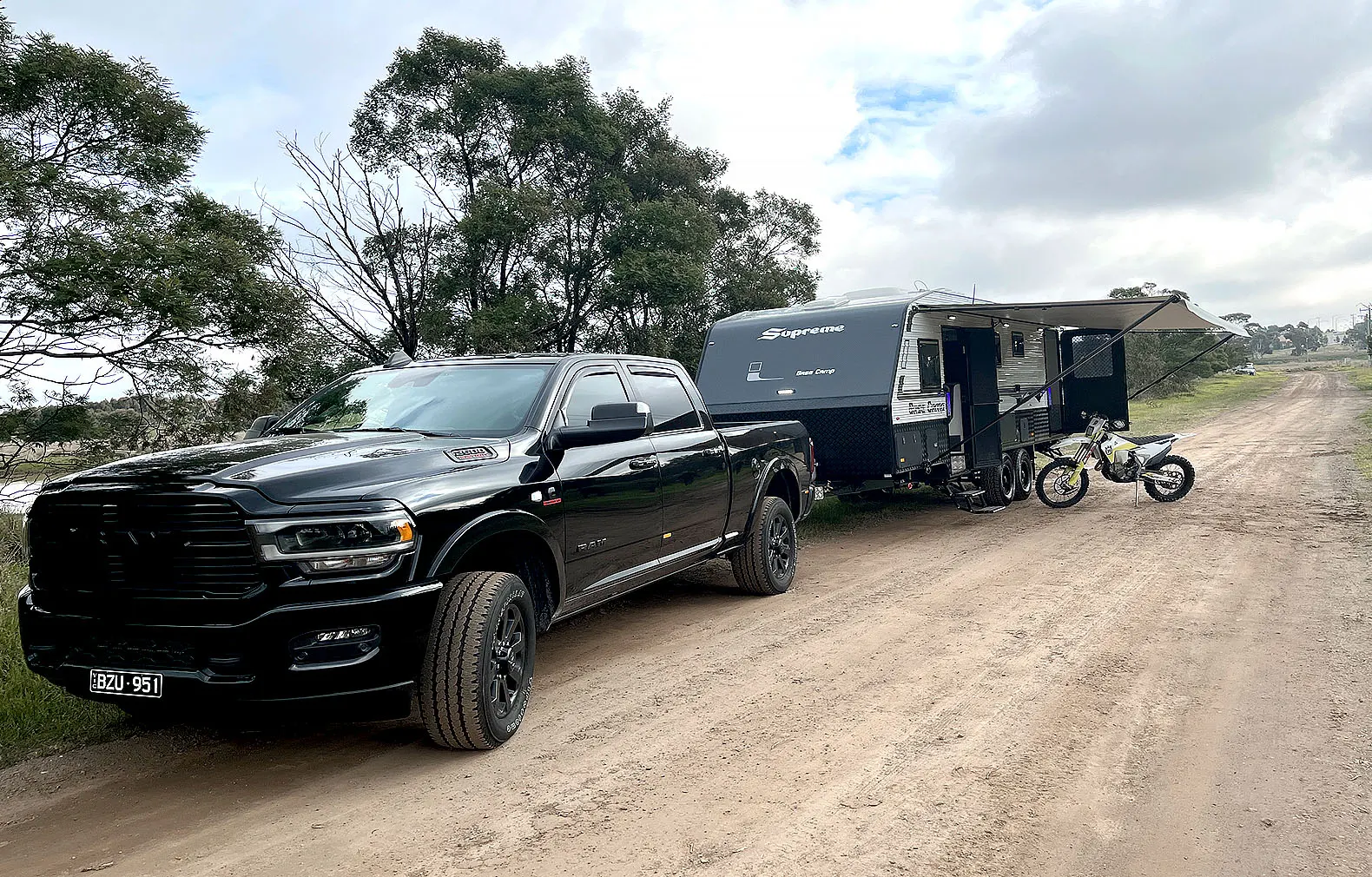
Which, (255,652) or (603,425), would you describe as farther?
(603,425)

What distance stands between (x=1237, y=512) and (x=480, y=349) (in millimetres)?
14655

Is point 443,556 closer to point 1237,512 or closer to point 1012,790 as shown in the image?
point 1012,790

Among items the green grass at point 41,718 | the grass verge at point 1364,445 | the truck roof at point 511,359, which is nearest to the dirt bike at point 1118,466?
the grass verge at point 1364,445

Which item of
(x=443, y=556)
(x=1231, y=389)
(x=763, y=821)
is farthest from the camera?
(x=1231, y=389)

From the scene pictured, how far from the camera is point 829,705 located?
503cm

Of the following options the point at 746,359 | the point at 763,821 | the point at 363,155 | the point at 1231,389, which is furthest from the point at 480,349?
the point at 1231,389

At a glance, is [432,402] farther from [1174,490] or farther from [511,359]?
[1174,490]

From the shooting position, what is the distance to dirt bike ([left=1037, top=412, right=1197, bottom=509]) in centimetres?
1293

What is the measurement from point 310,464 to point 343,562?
537 millimetres

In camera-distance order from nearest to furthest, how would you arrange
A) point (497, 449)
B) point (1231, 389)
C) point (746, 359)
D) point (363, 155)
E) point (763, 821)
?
point (763, 821) → point (497, 449) → point (746, 359) → point (363, 155) → point (1231, 389)

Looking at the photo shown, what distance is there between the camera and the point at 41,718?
502cm

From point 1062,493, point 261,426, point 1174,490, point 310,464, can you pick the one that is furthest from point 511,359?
point 1174,490

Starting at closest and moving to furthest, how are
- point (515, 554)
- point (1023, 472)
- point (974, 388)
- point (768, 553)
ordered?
point (515, 554) < point (768, 553) < point (974, 388) < point (1023, 472)

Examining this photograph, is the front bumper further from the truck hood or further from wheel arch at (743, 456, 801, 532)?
wheel arch at (743, 456, 801, 532)
